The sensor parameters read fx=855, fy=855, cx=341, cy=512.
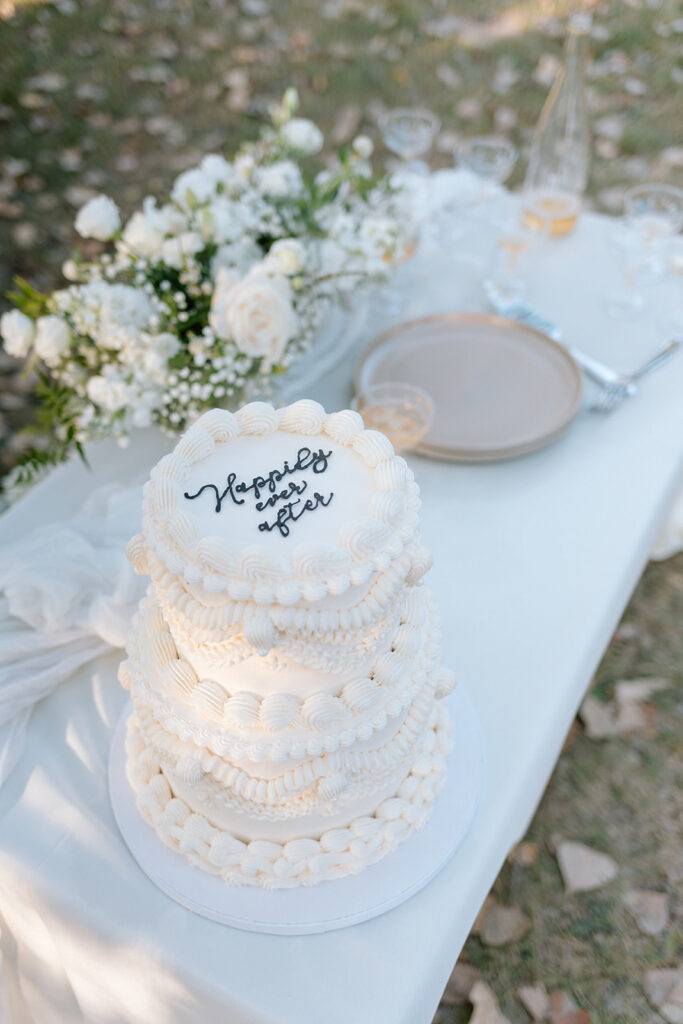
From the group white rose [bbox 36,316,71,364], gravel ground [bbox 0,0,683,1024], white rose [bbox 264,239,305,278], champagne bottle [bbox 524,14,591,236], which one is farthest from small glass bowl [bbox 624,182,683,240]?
white rose [bbox 36,316,71,364]

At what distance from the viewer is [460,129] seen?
5316 millimetres

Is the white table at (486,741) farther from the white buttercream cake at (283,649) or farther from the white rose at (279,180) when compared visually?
the white rose at (279,180)

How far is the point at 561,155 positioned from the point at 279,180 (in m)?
1.12

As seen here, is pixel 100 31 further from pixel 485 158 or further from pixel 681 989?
pixel 681 989

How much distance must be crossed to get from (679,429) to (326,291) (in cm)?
95

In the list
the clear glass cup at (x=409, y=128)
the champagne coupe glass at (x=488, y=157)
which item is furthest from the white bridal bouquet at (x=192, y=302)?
the champagne coupe glass at (x=488, y=157)

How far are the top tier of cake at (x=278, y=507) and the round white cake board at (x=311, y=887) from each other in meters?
0.52

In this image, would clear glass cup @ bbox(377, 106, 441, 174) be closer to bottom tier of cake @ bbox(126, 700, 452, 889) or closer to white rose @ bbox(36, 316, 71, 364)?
white rose @ bbox(36, 316, 71, 364)

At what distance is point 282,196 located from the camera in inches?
87.0

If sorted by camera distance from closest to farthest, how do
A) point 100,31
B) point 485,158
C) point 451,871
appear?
point 451,871
point 485,158
point 100,31

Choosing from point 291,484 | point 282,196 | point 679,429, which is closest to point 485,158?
point 282,196

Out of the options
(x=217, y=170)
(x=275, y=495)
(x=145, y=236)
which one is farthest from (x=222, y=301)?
(x=275, y=495)

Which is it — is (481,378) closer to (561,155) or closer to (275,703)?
(561,155)

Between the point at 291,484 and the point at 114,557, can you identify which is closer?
the point at 291,484
